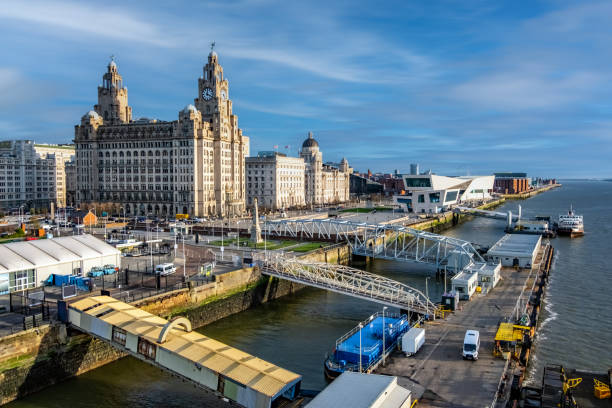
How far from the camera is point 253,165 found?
179 metres

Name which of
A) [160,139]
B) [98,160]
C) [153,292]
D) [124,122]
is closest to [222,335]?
[153,292]

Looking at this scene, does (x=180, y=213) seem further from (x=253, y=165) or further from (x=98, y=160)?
(x=253, y=165)

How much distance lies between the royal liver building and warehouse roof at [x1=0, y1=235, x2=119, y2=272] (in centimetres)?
7957

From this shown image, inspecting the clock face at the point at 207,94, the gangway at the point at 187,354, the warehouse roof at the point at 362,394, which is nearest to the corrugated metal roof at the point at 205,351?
the gangway at the point at 187,354

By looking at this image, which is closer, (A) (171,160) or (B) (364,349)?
(B) (364,349)

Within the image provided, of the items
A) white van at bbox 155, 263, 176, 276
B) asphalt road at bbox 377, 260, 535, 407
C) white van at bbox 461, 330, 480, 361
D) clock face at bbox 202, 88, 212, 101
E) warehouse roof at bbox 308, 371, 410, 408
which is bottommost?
asphalt road at bbox 377, 260, 535, 407

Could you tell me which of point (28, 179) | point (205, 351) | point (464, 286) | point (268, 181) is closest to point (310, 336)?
point (464, 286)

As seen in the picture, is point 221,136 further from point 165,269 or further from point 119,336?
point 119,336

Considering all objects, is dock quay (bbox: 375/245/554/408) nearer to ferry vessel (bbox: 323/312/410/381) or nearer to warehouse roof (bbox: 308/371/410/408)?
ferry vessel (bbox: 323/312/410/381)

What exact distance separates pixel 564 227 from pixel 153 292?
103 m

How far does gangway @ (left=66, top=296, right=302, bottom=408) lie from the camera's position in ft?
87.8

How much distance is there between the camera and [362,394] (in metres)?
24.4

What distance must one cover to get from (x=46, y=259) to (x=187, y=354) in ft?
83.6

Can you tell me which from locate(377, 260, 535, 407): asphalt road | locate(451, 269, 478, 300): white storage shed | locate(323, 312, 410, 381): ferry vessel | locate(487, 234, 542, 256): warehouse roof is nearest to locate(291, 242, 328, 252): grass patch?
locate(487, 234, 542, 256): warehouse roof
